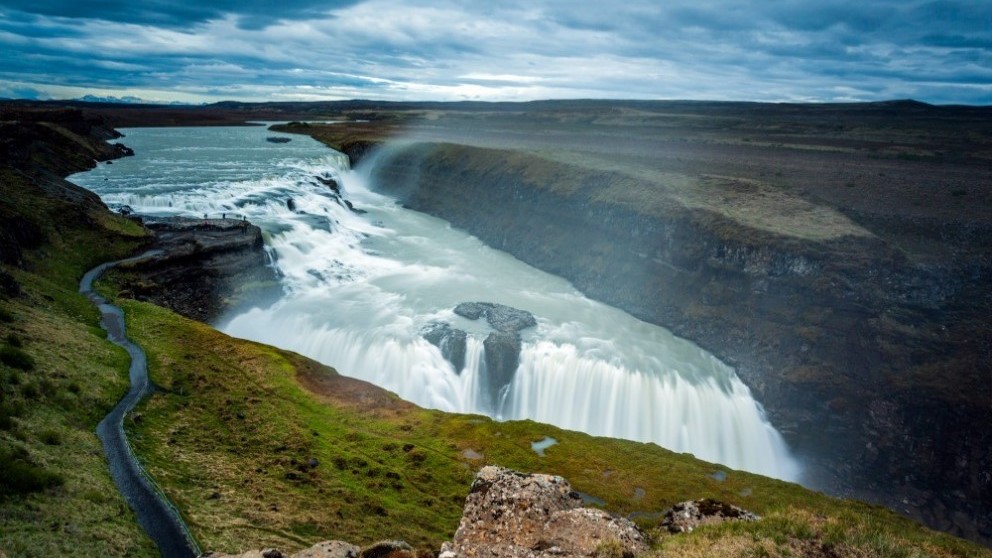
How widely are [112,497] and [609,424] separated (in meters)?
28.6

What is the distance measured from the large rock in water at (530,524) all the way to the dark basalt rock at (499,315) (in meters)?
25.9

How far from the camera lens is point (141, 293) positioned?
39031mm

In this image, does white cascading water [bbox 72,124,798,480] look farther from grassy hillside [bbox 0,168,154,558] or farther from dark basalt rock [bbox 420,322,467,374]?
grassy hillside [bbox 0,168,154,558]

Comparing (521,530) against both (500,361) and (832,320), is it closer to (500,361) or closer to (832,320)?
(500,361)

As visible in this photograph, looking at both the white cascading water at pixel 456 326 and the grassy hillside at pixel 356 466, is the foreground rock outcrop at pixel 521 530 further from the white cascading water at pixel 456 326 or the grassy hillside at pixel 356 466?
the white cascading water at pixel 456 326

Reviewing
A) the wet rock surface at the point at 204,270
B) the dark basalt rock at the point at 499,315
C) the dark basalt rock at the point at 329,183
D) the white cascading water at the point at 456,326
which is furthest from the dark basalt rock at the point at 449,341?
the dark basalt rock at the point at 329,183

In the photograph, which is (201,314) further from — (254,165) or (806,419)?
(254,165)

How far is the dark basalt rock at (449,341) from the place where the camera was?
40.0 m

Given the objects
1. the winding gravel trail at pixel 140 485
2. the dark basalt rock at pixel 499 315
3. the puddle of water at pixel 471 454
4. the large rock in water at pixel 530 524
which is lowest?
the puddle of water at pixel 471 454

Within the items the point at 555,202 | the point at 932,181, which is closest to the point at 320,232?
the point at 555,202

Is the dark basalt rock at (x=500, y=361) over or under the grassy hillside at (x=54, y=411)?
under

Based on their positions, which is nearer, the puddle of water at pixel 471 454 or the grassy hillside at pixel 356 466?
the grassy hillside at pixel 356 466

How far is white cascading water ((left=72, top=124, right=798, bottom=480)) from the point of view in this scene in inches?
1487

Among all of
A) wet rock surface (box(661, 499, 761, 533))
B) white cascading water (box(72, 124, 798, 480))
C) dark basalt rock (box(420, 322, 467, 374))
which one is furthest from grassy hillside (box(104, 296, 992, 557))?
dark basalt rock (box(420, 322, 467, 374))
